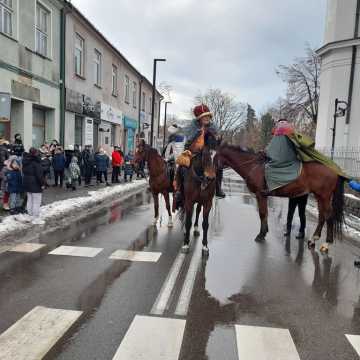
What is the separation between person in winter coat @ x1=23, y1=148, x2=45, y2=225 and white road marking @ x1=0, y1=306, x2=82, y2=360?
15.7ft

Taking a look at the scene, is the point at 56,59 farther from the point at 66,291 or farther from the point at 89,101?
the point at 66,291

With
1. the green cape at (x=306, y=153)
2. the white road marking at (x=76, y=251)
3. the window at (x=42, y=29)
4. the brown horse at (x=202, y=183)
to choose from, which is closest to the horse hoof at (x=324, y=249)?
the green cape at (x=306, y=153)

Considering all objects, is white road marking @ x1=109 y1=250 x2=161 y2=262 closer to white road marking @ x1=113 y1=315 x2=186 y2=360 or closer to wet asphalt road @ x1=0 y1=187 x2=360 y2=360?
wet asphalt road @ x1=0 y1=187 x2=360 y2=360

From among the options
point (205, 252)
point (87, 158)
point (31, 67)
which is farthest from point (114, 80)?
point (205, 252)

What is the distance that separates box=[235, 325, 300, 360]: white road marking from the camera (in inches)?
122

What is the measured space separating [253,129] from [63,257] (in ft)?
251

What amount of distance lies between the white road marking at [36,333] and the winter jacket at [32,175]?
15.7ft

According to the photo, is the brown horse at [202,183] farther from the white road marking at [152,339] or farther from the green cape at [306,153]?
the white road marking at [152,339]

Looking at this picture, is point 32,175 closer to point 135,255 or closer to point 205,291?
point 135,255

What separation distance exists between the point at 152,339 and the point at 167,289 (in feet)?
4.17

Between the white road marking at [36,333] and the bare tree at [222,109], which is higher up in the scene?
the bare tree at [222,109]

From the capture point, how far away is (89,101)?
19.6m

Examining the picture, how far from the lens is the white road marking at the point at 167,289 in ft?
13.0

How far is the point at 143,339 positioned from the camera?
129 inches
